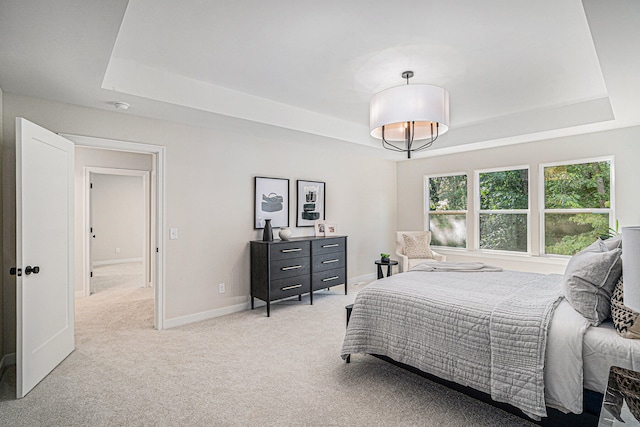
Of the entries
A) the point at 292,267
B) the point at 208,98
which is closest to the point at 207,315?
the point at 292,267

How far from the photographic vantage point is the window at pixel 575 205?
4.30m

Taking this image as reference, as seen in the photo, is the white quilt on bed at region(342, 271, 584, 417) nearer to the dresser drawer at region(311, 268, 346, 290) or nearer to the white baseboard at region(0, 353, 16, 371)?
the dresser drawer at region(311, 268, 346, 290)

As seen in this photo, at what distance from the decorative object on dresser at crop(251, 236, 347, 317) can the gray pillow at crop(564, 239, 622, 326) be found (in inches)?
117

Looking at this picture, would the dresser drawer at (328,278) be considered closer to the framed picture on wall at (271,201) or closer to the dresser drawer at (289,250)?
the dresser drawer at (289,250)

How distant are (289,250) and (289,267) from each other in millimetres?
217

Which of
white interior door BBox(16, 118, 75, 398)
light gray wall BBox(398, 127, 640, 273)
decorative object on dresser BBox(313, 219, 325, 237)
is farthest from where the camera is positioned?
decorative object on dresser BBox(313, 219, 325, 237)

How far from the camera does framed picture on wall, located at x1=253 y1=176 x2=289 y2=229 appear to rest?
14.7 feet

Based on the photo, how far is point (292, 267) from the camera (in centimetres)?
434

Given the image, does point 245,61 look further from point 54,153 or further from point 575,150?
point 575,150

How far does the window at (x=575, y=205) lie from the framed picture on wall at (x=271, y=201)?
368 cm

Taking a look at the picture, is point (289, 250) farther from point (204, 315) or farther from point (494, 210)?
point (494, 210)

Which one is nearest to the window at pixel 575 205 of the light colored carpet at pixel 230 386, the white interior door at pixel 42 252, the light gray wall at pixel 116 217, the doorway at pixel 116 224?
the light colored carpet at pixel 230 386

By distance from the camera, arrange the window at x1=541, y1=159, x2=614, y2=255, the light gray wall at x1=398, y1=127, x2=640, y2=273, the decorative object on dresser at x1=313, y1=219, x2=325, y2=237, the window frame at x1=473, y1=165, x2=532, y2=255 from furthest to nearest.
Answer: the decorative object on dresser at x1=313, y1=219, x2=325, y2=237, the window frame at x1=473, y1=165, x2=532, y2=255, the window at x1=541, y1=159, x2=614, y2=255, the light gray wall at x1=398, y1=127, x2=640, y2=273

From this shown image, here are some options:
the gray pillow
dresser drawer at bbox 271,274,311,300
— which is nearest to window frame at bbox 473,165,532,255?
dresser drawer at bbox 271,274,311,300
